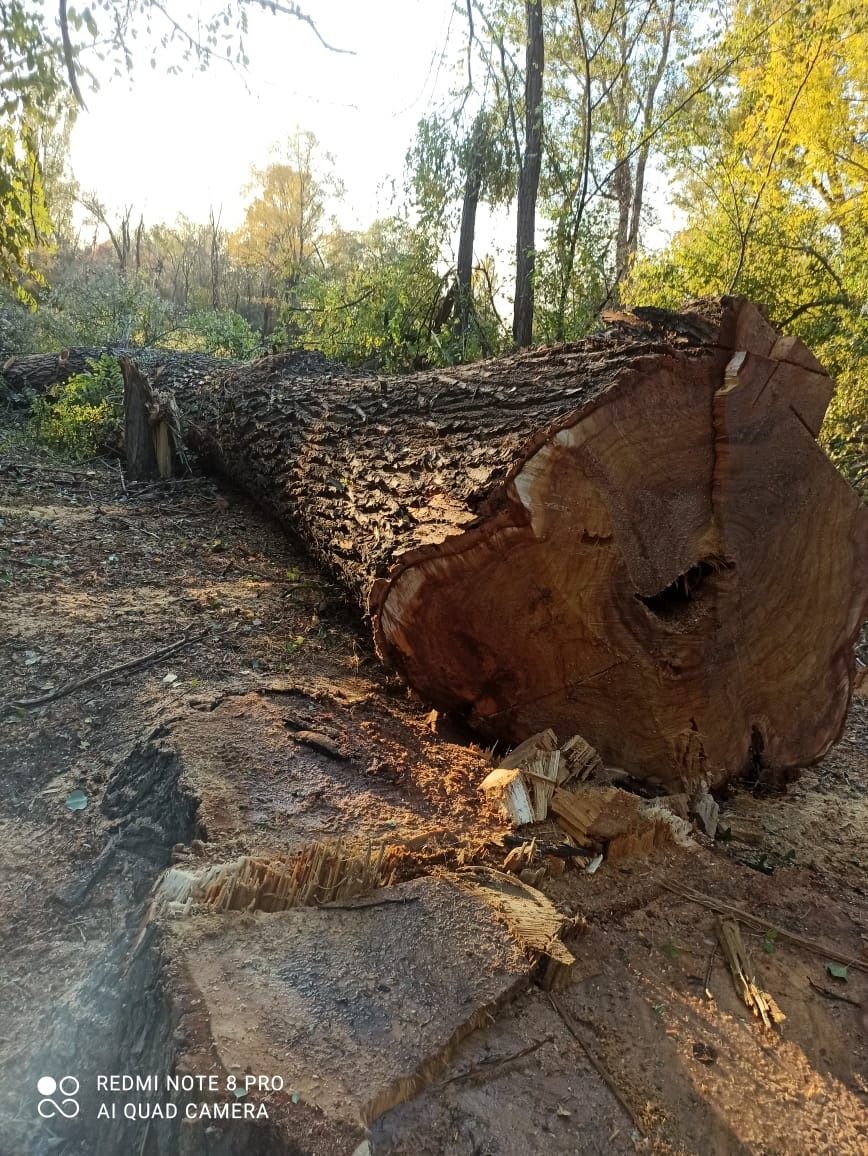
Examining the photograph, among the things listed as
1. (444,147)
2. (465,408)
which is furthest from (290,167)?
(465,408)

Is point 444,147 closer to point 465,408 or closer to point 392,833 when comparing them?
point 465,408

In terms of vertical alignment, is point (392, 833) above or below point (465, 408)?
below

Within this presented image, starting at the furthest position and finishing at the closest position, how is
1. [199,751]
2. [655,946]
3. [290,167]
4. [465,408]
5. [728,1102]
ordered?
[290,167] < [465,408] < [199,751] < [655,946] < [728,1102]

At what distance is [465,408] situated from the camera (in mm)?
2912

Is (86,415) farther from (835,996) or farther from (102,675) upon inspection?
(835,996)

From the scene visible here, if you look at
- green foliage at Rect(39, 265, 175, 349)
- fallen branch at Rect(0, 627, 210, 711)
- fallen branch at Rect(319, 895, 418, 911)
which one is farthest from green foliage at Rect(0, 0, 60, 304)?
green foliage at Rect(39, 265, 175, 349)

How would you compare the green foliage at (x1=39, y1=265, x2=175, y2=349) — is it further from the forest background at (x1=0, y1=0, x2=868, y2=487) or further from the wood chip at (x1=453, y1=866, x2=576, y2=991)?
the wood chip at (x1=453, y1=866, x2=576, y2=991)

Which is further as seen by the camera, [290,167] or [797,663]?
[290,167]

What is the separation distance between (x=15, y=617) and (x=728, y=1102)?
302 centimetres

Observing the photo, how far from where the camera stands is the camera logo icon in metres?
1.22

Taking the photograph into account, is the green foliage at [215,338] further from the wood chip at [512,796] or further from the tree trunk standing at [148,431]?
the wood chip at [512,796]

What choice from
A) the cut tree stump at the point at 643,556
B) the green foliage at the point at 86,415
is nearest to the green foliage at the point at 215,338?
the green foliage at the point at 86,415

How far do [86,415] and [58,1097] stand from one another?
5.73 meters

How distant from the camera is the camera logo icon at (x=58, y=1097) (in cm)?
122
